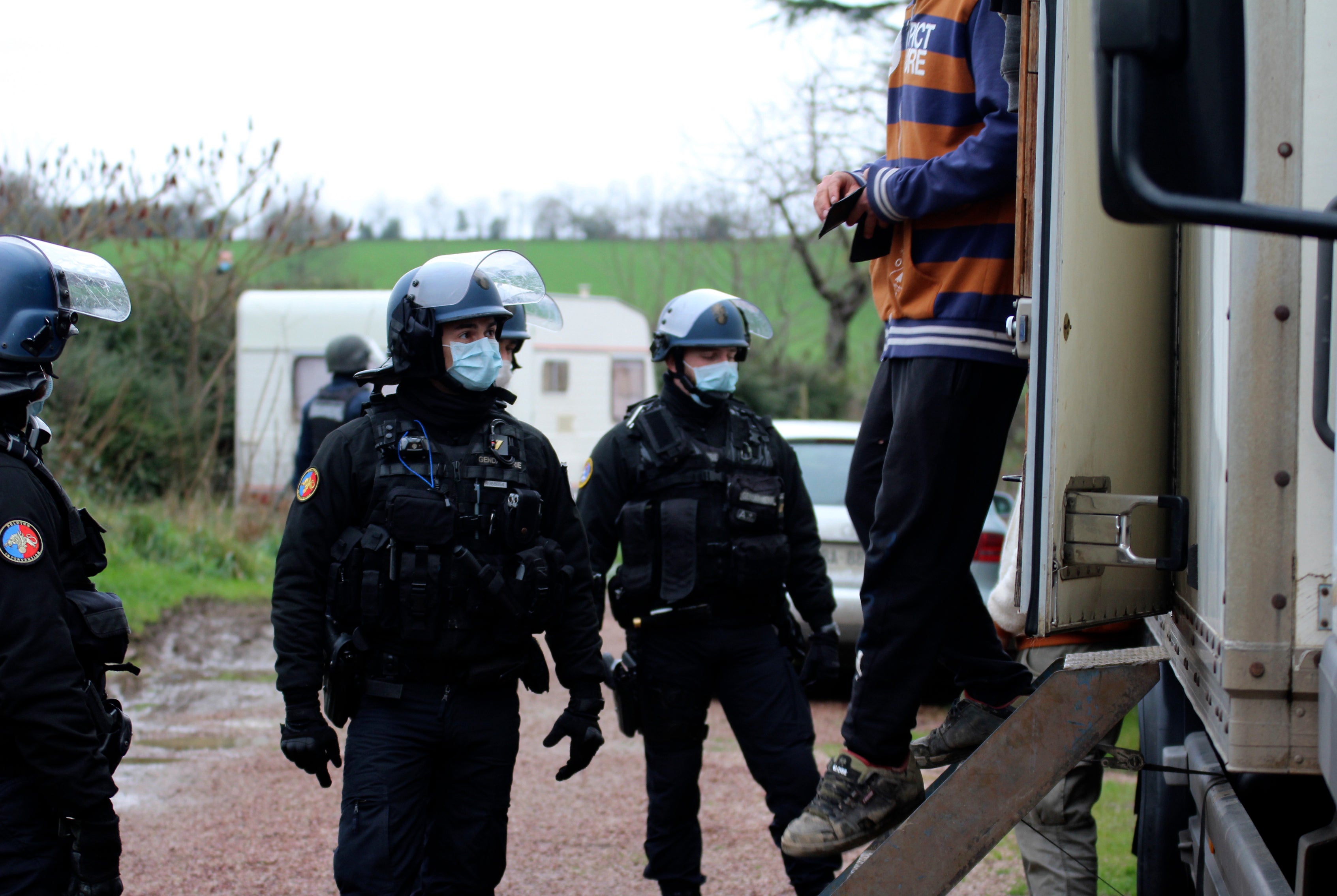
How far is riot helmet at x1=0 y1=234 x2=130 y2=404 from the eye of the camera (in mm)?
2877

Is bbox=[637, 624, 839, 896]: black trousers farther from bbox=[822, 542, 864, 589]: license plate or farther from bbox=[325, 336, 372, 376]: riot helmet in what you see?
bbox=[325, 336, 372, 376]: riot helmet

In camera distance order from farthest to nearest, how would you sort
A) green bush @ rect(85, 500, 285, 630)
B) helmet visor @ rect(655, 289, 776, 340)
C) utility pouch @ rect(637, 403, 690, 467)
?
1. green bush @ rect(85, 500, 285, 630)
2. helmet visor @ rect(655, 289, 776, 340)
3. utility pouch @ rect(637, 403, 690, 467)

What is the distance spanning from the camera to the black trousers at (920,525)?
256 cm

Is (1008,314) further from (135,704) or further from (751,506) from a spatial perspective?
(135,704)

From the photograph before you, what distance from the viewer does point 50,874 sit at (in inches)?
108

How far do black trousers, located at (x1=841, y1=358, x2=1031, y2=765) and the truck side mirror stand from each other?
1024mm

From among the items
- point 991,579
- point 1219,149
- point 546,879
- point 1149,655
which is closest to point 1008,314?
point 1149,655

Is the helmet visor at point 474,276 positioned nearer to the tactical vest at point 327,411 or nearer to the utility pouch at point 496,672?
the utility pouch at point 496,672

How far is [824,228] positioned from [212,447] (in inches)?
414

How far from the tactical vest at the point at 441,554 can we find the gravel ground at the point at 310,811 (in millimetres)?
1828

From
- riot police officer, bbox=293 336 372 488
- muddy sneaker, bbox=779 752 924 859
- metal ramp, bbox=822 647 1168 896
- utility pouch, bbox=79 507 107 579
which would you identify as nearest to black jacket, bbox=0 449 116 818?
utility pouch, bbox=79 507 107 579

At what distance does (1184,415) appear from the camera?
2484 millimetres

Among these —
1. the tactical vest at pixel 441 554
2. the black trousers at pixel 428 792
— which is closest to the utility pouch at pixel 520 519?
the tactical vest at pixel 441 554

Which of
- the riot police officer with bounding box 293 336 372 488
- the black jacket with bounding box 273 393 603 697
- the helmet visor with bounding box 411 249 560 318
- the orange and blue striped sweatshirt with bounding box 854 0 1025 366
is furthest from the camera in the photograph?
the riot police officer with bounding box 293 336 372 488
